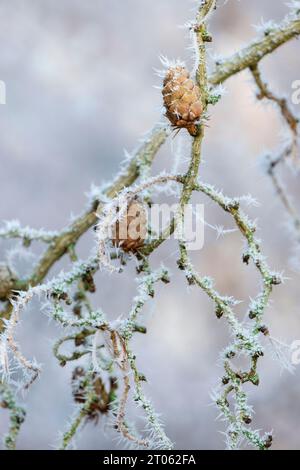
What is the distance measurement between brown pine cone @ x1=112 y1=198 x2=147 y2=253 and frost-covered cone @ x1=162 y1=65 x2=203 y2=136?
0.11 meters

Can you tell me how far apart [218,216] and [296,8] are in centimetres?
78

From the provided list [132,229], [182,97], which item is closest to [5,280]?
[132,229]

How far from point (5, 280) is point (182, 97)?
1.04ft

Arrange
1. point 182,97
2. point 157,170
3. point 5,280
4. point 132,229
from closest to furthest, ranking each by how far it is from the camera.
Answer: point 182,97 → point 132,229 → point 5,280 → point 157,170

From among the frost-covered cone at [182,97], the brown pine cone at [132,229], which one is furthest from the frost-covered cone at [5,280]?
the frost-covered cone at [182,97]

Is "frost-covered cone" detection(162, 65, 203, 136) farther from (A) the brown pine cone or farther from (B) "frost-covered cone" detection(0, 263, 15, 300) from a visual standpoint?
(B) "frost-covered cone" detection(0, 263, 15, 300)

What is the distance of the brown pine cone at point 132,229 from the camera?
61cm

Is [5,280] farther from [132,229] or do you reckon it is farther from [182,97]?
[182,97]

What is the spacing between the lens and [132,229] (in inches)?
24.1

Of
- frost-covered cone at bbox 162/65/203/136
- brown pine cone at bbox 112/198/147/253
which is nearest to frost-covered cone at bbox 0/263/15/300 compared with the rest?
brown pine cone at bbox 112/198/147/253

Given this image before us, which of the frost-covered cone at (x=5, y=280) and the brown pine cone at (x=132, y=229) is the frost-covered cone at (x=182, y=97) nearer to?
the brown pine cone at (x=132, y=229)

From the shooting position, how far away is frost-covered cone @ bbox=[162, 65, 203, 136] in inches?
20.1

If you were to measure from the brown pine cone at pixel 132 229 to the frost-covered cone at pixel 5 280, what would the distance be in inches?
6.6

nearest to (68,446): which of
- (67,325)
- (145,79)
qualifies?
(67,325)
